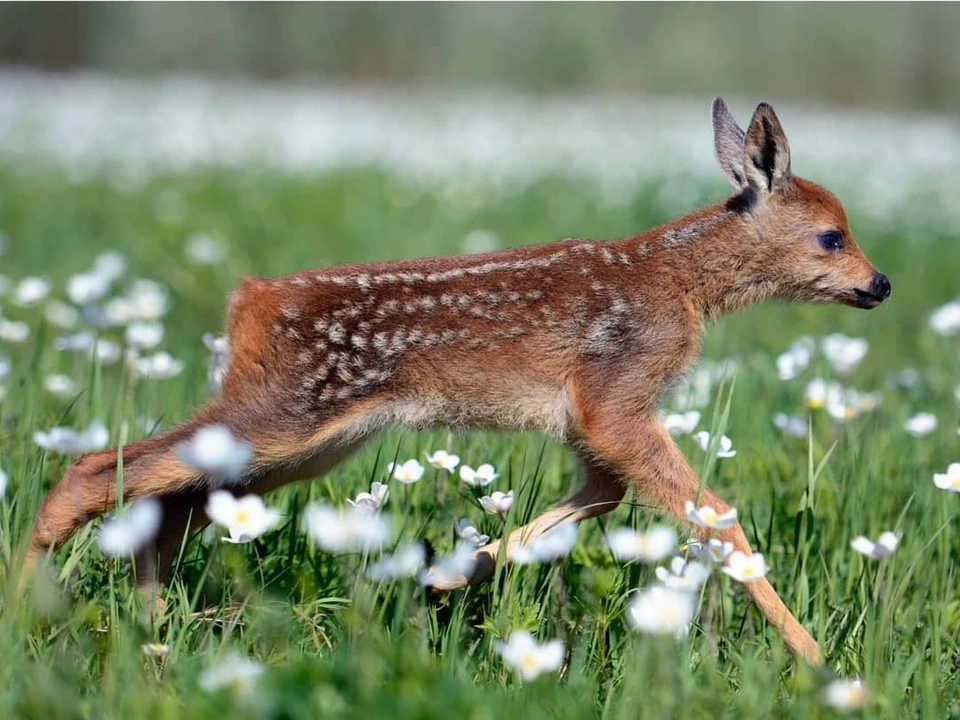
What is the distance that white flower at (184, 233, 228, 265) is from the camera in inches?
285

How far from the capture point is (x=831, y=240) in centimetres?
487

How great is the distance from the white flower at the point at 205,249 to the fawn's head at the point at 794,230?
3.07 meters

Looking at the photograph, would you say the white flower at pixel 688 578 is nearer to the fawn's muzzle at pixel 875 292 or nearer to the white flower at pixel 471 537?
the white flower at pixel 471 537

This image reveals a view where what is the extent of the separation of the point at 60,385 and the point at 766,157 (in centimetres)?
306

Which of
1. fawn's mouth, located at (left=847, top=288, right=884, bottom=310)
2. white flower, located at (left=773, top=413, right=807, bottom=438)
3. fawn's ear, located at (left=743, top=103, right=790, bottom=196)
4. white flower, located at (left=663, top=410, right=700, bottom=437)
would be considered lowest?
white flower, located at (left=773, top=413, right=807, bottom=438)

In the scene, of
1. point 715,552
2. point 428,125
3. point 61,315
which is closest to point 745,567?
point 715,552

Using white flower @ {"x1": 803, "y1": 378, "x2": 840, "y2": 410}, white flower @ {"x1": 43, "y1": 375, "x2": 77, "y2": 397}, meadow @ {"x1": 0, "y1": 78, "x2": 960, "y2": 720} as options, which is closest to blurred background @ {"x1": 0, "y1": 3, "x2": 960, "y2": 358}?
meadow @ {"x1": 0, "y1": 78, "x2": 960, "y2": 720}

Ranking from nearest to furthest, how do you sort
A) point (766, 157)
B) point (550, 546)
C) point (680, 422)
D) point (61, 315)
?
point (550, 546) → point (680, 422) → point (766, 157) → point (61, 315)

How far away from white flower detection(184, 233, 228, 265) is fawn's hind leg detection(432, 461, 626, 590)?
2.95 m

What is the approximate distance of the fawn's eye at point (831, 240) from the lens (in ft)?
15.9

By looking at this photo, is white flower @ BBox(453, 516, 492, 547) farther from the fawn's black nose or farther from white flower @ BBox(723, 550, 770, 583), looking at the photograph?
the fawn's black nose

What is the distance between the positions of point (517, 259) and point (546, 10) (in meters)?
23.4

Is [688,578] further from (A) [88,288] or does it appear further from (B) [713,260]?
(A) [88,288]

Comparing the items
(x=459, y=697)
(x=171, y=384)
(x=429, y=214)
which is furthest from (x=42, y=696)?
(x=429, y=214)
